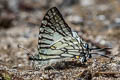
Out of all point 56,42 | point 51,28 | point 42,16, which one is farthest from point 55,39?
point 42,16

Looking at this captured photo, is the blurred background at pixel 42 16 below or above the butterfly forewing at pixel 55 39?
above

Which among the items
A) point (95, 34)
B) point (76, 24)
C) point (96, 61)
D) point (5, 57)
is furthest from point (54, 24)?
point (76, 24)

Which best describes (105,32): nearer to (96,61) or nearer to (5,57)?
(5,57)

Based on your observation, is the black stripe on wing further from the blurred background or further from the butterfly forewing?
the blurred background

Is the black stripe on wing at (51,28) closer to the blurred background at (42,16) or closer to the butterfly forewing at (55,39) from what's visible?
the butterfly forewing at (55,39)

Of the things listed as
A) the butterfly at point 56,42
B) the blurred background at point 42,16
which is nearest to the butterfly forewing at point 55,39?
the butterfly at point 56,42

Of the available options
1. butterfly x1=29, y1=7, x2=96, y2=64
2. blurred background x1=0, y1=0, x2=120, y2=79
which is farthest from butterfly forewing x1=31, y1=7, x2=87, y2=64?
blurred background x1=0, y1=0, x2=120, y2=79

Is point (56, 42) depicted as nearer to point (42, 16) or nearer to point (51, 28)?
point (51, 28)
